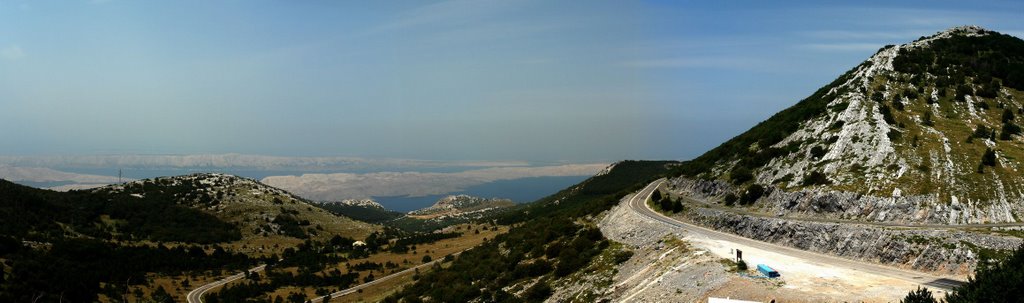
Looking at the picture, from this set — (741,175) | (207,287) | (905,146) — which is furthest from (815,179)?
(207,287)

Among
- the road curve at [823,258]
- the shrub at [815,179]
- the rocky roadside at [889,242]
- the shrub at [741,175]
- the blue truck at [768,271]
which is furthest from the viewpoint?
the shrub at [741,175]

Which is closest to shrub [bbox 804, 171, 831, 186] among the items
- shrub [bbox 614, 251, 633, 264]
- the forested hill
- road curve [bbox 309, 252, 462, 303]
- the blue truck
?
shrub [bbox 614, 251, 633, 264]

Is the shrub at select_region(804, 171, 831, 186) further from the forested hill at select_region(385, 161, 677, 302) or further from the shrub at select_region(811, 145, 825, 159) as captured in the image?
the forested hill at select_region(385, 161, 677, 302)

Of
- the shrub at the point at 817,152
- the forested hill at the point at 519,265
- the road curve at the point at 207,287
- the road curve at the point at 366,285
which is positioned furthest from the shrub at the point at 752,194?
the road curve at the point at 207,287

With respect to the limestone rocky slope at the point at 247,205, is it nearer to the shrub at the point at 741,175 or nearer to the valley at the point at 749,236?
the valley at the point at 749,236

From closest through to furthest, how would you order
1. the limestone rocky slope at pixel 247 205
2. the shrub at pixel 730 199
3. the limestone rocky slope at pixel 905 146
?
the limestone rocky slope at pixel 905 146 < the shrub at pixel 730 199 < the limestone rocky slope at pixel 247 205

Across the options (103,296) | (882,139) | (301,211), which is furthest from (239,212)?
(882,139)

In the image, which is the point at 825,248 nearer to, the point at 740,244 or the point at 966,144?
the point at 740,244

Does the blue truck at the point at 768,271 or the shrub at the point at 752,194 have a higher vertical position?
the shrub at the point at 752,194

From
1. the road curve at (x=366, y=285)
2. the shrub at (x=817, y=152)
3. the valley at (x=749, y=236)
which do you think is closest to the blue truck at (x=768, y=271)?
the valley at (x=749, y=236)

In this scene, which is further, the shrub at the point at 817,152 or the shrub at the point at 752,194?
the shrub at the point at 817,152

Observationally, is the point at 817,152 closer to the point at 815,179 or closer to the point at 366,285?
the point at 815,179

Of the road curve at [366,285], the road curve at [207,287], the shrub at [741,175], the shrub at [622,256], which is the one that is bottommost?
the road curve at [207,287]
